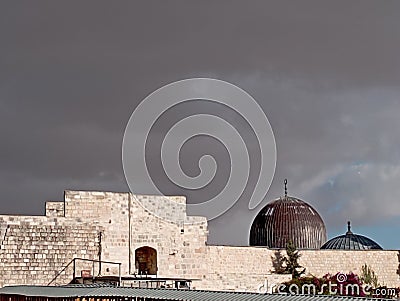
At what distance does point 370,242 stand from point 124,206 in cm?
1871

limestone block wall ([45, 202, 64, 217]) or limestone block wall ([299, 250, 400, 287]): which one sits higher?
limestone block wall ([45, 202, 64, 217])

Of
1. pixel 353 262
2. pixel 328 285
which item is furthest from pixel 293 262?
pixel 328 285

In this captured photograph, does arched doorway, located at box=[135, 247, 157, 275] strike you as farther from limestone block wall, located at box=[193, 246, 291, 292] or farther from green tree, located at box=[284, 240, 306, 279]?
green tree, located at box=[284, 240, 306, 279]

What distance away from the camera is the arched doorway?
30297 millimetres

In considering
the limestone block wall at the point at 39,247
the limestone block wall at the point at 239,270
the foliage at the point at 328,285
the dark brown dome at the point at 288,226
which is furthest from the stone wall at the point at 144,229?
the dark brown dome at the point at 288,226

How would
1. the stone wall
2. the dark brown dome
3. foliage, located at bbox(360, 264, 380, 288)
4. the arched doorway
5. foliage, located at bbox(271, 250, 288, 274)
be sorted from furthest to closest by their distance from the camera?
1. the dark brown dome
2. foliage, located at bbox(360, 264, 380, 288)
3. foliage, located at bbox(271, 250, 288, 274)
4. the arched doorway
5. the stone wall

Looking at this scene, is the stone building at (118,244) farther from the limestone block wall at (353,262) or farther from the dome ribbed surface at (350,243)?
the dome ribbed surface at (350,243)

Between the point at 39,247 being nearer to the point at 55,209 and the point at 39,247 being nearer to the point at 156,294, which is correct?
the point at 55,209

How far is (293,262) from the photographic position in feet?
123

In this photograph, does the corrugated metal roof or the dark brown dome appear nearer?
the corrugated metal roof

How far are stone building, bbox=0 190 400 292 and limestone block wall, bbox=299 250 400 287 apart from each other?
4523 millimetres

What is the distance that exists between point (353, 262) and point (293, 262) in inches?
141

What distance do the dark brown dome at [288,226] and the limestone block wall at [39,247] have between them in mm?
15080

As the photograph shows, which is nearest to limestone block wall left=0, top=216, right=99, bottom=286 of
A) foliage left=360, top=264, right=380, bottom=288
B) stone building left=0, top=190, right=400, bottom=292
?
stone building left=0, top=190, right=400, bottom=292
